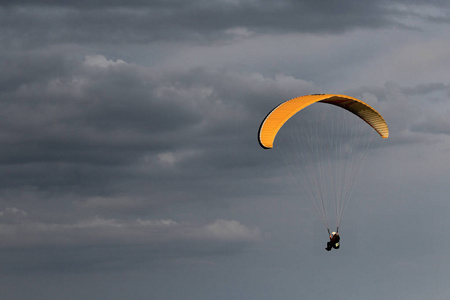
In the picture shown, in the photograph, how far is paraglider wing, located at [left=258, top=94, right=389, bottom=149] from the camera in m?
66.6

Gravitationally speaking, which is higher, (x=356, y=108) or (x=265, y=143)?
(x=356, y=108)

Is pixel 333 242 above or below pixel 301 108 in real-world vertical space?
below

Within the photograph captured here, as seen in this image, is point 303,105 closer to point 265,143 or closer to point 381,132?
point 265,143

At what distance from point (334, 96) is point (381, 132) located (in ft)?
23.2

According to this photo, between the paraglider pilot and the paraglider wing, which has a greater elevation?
the paraglider wing

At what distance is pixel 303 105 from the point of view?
67.9m

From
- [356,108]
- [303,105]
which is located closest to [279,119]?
[303,105]

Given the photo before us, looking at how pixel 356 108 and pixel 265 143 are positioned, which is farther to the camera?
pixel 356 108

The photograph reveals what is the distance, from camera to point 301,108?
2662 inches

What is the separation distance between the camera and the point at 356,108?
7325cm

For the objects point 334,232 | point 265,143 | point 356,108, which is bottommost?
point 334,232

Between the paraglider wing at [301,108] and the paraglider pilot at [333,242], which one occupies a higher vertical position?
the paraglider wing at [301,108]

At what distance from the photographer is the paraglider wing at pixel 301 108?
66562mm

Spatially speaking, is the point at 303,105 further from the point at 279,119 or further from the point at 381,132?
the point at 381,132
